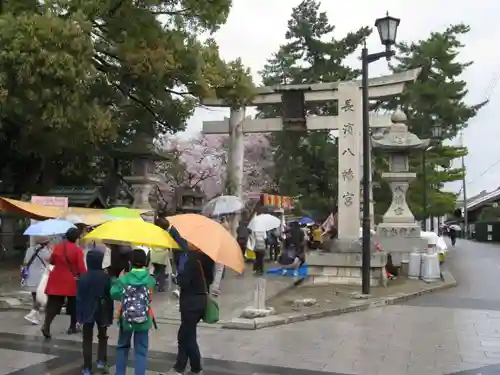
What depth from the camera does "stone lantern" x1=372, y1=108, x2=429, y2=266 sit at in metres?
20.8

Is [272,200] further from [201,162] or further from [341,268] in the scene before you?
[201,162]

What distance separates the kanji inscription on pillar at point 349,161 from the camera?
16484 mm

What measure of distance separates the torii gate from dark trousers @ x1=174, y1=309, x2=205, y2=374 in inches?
414

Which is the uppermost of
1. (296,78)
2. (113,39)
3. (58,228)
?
(296,78)

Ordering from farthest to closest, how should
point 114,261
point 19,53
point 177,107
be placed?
point 177,107 < point 19,53 < point 114,261

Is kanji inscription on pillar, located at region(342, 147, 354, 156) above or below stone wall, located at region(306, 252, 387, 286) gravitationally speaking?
above

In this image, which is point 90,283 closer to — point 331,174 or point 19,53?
point 19,53

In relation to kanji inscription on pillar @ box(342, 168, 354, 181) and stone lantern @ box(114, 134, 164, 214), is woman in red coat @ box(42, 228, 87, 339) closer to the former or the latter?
→ kanji inscription on pillar @ box(342, 168, 354, 181)

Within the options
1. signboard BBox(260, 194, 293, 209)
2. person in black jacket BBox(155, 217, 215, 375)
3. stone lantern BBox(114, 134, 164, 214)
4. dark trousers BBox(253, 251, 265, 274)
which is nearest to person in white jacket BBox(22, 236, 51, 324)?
person in black jacket BBox(155, 217, 215, 375)

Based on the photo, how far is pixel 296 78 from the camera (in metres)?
38.7

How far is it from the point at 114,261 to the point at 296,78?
31.5m

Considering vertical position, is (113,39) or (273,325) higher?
(113,39)

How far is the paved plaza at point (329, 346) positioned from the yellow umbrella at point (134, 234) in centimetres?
174

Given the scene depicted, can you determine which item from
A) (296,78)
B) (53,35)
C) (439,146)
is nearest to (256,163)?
(296,78)
